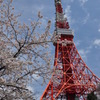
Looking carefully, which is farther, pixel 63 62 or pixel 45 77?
pixel 63 62

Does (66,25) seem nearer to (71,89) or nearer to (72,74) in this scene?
(72,74)

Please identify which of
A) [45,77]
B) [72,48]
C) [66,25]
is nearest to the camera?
[45,77]

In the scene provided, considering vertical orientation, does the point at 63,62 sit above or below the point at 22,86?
above

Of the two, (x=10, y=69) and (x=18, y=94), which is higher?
(x=10, y=69)

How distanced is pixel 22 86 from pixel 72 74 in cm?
1448

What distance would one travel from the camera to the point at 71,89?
17094mm

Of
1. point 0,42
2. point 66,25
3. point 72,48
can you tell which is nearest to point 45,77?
point 0,42

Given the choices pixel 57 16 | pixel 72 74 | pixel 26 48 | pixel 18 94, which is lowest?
pixel 18 94

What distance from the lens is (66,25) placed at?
2294cm

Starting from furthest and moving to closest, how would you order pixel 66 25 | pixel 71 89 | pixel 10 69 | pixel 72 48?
pixel 66 25 < pixel 72 48 < pixel 71 89 < pixel 10 69

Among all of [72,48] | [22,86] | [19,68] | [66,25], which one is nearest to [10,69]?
[19,68]

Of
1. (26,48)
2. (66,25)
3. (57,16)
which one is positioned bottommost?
(26,48)

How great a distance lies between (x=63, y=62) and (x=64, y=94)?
374 cm

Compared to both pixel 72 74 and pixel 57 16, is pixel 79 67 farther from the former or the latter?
pixel 57 16
